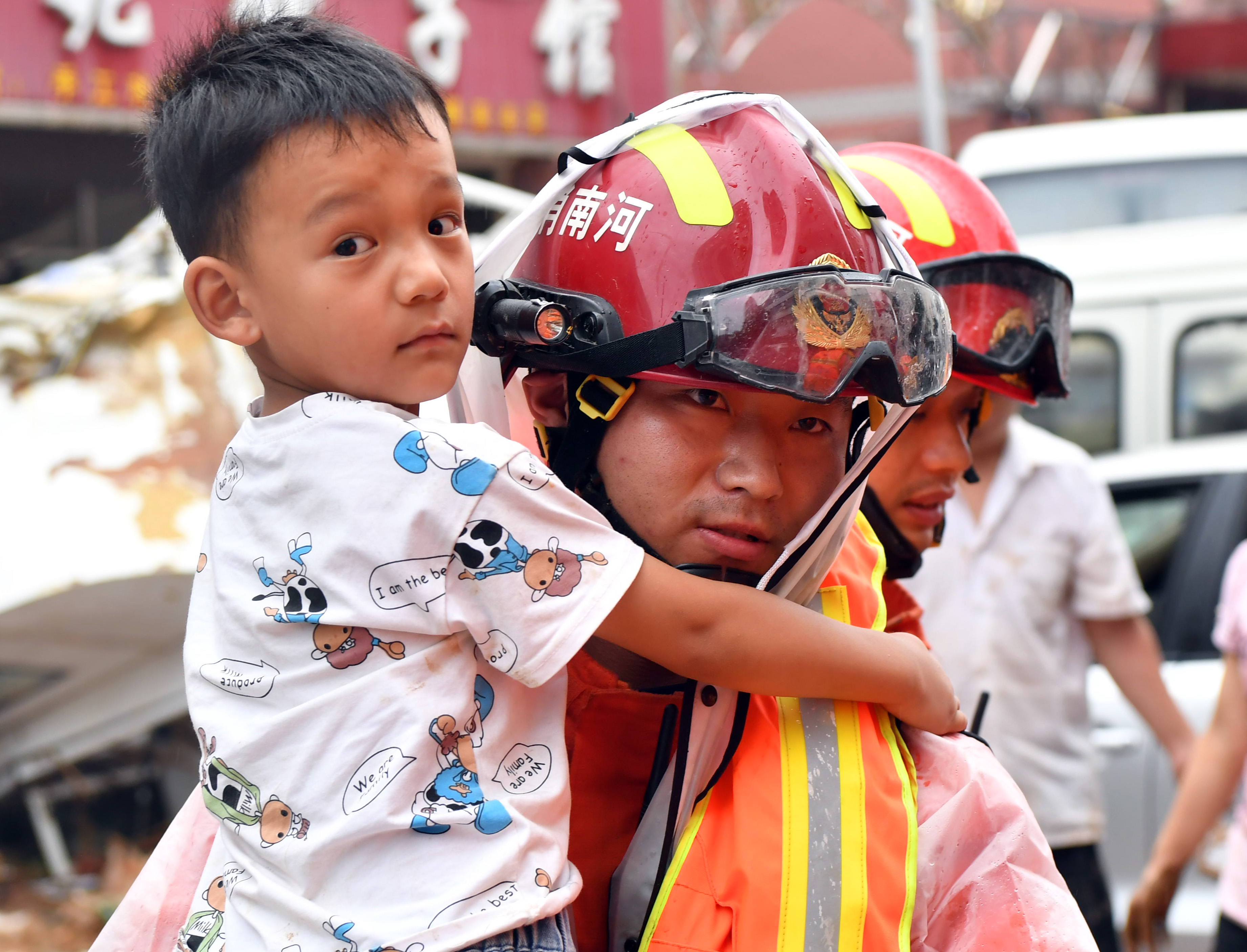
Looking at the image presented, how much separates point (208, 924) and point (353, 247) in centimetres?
86

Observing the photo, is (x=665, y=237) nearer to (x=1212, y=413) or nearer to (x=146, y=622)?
(x=146, y=622)

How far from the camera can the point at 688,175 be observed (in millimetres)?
1842

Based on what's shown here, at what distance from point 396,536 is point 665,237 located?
1.90ft

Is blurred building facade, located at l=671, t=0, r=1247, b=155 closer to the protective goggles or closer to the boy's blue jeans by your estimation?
the protective goggles

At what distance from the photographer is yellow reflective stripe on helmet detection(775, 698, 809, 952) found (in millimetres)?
1622

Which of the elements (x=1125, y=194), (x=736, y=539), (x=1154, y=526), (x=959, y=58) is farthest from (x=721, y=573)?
(x=959, y=58)

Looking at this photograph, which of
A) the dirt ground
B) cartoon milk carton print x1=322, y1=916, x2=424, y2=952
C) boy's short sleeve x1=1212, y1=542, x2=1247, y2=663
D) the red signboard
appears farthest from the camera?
the red signboard

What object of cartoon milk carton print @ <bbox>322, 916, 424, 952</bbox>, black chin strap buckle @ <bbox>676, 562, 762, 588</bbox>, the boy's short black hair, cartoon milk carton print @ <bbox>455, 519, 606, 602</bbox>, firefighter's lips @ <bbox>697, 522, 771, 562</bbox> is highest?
the boy's short black hair

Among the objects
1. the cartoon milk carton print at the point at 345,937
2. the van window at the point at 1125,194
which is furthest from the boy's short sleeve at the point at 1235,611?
the van window at the point at 1125,194

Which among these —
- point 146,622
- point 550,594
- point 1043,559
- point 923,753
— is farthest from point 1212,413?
point 550,594

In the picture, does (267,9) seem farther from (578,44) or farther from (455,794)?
(578,44)

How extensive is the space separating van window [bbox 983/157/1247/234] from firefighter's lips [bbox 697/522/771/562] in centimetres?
698

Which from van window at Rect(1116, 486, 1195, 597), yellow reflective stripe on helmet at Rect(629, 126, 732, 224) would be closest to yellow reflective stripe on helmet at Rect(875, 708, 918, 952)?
yellow reflective stripe on helmet at Rect(629, 126, 732, 224)

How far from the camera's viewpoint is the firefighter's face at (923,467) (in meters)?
2.53
